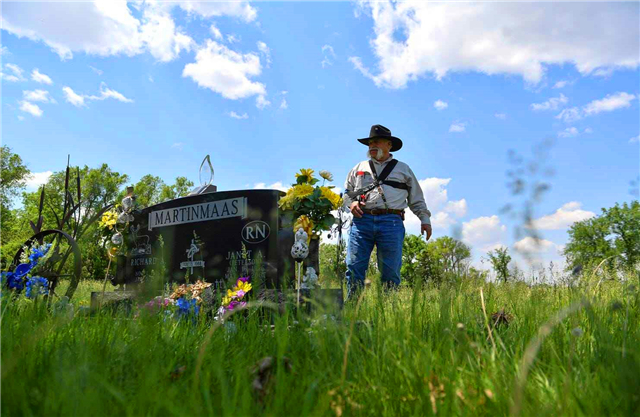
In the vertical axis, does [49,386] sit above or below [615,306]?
below

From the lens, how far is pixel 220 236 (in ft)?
21.5

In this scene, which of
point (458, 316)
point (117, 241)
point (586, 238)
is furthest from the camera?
point (586, 238)

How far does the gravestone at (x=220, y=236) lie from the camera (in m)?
6.08

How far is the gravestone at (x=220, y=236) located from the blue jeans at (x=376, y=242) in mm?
824

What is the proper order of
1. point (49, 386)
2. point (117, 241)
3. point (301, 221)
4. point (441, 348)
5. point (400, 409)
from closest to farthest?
point (49, 386), point (400, 409), point (441, 348), point (301, 221), point (117, 241)

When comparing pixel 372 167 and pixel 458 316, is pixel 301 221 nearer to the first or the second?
pixel 372 167

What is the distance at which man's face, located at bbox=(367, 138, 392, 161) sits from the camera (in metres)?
6.14

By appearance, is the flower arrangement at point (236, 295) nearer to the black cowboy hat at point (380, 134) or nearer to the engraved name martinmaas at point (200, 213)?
the engraved name martinmaas at point (200, 213)

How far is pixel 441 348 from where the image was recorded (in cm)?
226

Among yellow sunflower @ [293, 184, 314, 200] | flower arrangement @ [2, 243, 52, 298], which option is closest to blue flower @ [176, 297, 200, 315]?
flower arrangement @ [2, 243, 52, 298]

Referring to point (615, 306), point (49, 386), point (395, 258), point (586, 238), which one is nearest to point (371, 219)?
point (395, 258)

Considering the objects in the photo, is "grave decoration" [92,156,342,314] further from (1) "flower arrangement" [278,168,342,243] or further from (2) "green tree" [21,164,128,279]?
(2) "green tree" [21,164,128,279]

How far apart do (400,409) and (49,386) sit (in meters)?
1.17

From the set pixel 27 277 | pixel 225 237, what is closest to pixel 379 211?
pixel 225 237
